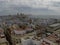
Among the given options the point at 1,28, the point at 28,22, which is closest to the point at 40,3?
the point at 28,22

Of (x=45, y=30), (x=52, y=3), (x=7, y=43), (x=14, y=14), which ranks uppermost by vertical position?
(x=52, y=3)

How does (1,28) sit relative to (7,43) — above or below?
above

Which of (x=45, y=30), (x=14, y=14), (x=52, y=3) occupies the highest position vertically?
(x=52, y=3)

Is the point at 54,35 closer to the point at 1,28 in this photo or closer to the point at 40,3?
the point at 40,3

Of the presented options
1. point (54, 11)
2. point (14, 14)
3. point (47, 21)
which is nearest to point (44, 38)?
point (47, 21)

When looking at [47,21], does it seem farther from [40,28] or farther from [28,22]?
[28,22]

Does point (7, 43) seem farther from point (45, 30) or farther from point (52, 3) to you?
point (52, 3)

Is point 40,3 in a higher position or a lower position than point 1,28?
higher
